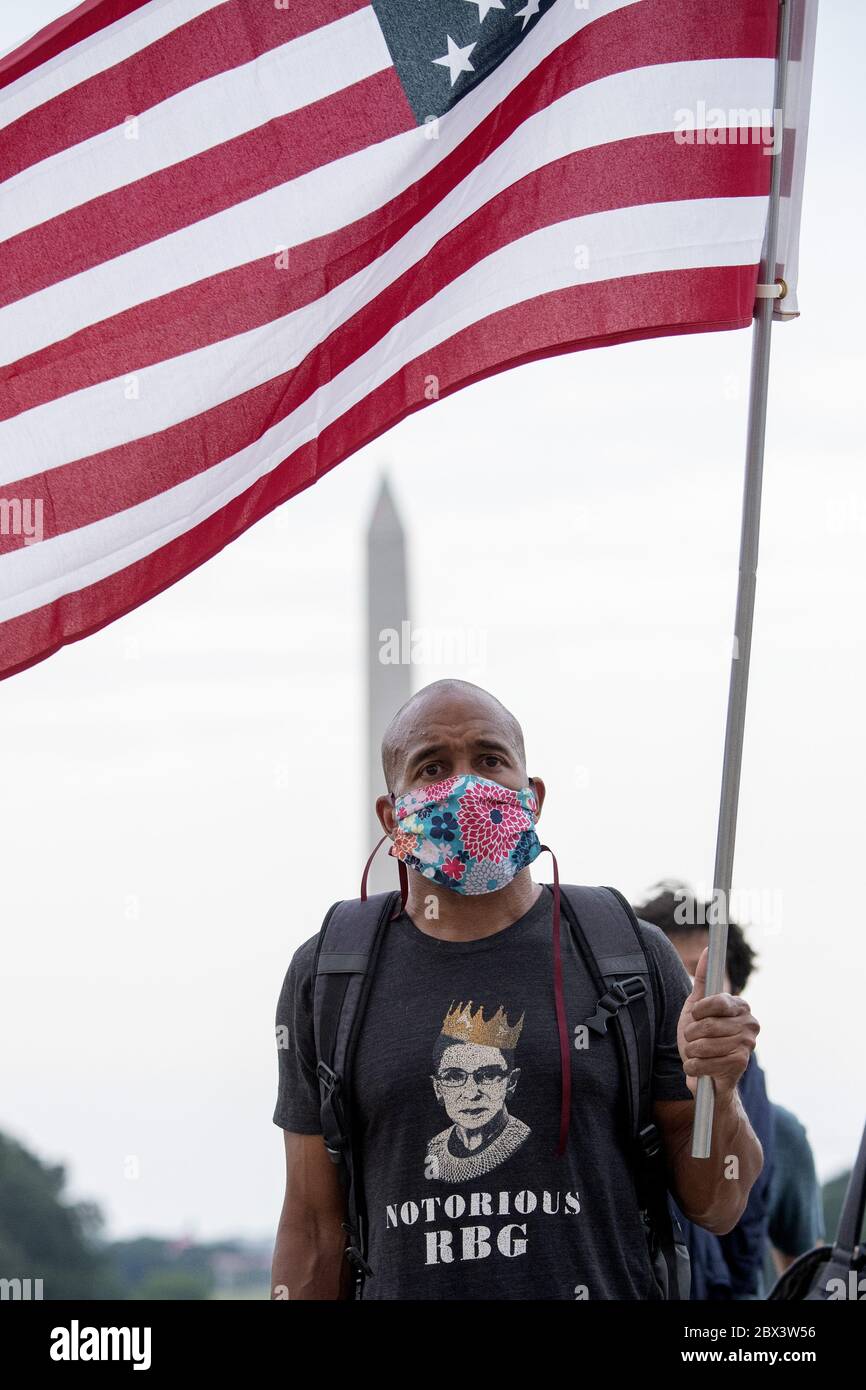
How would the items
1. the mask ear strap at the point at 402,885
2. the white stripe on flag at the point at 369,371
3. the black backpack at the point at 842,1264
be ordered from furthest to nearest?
1. the white stripe on flag at the point at 369,371
2. the mask ear strap at the point at 402,885
3. the black backpack at the point at 842,1264

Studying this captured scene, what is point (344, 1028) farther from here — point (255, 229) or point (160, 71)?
point (160, 71)

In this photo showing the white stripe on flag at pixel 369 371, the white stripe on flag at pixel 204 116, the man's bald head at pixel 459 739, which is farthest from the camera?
the white stripe on flag at pixel 204 116

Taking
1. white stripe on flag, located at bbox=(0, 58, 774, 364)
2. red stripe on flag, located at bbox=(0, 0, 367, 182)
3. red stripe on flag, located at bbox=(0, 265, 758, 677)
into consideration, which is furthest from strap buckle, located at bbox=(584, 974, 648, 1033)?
red stripe on flag, located at bbox=(0, 0, 367, 182)

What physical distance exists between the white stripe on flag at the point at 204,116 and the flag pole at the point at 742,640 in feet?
3.47

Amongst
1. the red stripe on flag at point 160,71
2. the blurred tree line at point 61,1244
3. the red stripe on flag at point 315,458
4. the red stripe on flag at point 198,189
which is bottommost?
the red stripe on flag at point 315,458

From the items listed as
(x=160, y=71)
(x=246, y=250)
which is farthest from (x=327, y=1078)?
(x=160, y=71)

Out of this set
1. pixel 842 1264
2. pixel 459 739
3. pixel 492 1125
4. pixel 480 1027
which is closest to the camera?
pixel 492 1125

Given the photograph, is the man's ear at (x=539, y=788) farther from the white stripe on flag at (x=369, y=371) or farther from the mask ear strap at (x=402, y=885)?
the white stripe on flag at (x=369, y=371)

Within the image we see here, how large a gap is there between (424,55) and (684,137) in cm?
69

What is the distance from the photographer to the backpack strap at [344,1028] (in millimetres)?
3643

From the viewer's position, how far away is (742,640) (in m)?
3.69

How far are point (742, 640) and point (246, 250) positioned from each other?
1648mm

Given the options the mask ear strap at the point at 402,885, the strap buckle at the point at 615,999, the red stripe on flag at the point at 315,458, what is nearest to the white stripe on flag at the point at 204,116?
the red stripe on flag at the point at 315,458

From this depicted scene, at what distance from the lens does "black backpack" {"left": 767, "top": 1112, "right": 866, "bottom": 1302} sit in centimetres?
379
